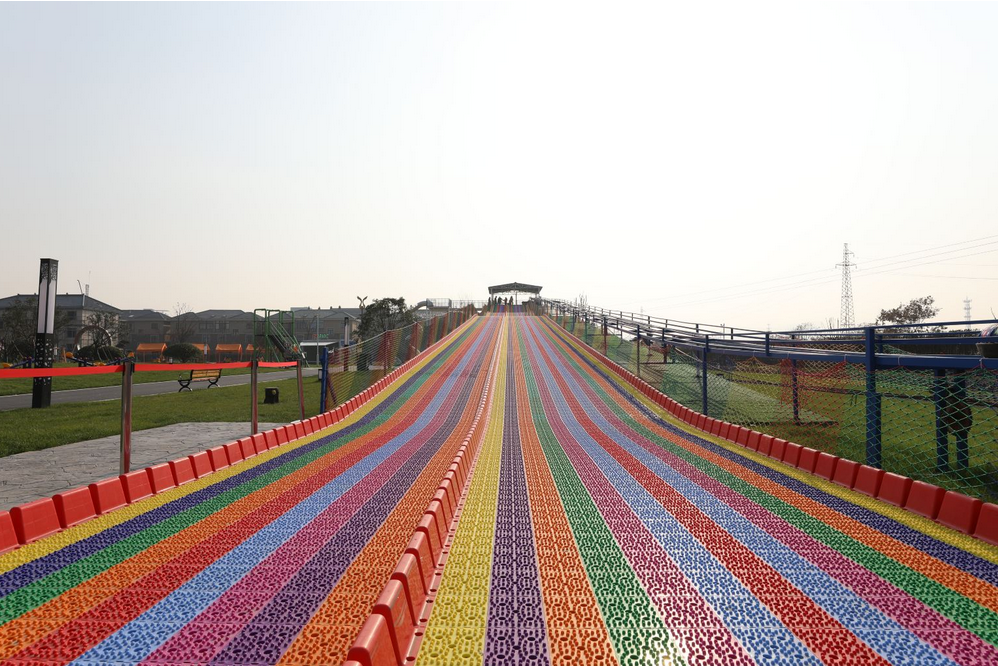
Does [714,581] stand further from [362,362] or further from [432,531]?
[362,362]

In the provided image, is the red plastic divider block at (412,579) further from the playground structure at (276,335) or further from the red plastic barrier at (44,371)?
the playground structure at (276,335)

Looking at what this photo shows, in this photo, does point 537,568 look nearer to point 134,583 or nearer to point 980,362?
point 134,583

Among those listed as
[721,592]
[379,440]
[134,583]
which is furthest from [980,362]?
[379,440]

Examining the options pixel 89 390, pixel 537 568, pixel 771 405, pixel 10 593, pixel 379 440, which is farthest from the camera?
pixel 89 390

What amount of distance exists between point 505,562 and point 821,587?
2.51 meters

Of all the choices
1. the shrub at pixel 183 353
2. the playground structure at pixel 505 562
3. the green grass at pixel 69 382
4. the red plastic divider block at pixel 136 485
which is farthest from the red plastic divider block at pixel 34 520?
the shrub at pixel 183 353

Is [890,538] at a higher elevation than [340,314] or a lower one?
lower

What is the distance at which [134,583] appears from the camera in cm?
428

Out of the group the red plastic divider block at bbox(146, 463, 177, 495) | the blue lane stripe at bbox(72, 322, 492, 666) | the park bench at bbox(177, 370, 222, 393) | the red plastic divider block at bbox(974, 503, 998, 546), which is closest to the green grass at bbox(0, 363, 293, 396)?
the park bench at bbox(177, 370, 222, 393)

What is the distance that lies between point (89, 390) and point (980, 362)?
26.7m

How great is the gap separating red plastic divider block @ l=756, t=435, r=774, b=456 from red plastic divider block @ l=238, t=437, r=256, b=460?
8.62 meters

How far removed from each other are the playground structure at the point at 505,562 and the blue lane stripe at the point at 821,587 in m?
0.02

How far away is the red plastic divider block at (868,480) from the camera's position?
21.7 ft

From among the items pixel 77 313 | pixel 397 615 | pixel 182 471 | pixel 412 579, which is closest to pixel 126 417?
pixel 182 471
